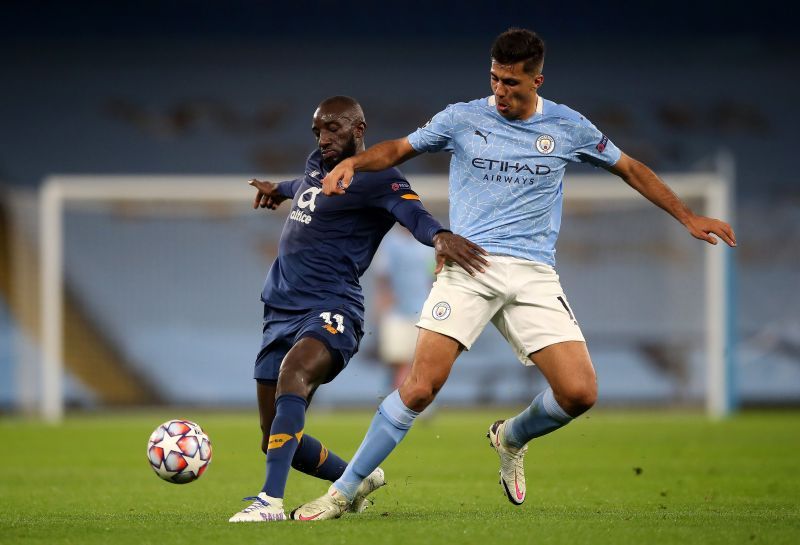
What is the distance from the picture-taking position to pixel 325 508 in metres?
5.52

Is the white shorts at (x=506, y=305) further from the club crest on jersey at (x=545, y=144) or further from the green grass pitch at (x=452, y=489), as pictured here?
the green grass pitch at (x=452, y=489)

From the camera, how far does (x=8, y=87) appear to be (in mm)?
20391

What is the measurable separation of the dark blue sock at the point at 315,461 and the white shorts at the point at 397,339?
7867 millimetres

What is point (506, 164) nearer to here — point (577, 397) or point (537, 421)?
point (577, 397)

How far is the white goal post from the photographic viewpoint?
49.2 ft

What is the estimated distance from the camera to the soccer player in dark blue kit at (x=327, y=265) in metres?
5.79

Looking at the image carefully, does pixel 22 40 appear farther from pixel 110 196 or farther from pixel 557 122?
pixel 557 122

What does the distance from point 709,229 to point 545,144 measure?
0.85 m

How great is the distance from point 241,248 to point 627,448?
24.7 ft

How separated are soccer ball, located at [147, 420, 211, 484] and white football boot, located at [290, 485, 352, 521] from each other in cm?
78

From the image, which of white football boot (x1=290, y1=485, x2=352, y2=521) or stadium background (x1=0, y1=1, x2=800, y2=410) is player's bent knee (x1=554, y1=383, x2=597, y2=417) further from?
stadium background (x1=0, y1=1, x2=800, y2=410)

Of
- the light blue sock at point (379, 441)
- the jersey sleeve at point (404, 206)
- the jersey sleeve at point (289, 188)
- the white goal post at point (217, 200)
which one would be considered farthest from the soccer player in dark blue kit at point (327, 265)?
the white goal post at point (217, 200)

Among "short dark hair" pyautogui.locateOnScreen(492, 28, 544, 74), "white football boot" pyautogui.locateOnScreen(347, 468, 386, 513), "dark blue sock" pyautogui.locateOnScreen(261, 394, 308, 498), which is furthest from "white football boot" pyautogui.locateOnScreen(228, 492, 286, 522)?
"short dark hair" pyautogui.locateOnScreen(492, 28, 544, 74)

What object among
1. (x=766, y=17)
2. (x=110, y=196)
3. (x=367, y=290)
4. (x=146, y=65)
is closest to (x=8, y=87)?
(x=146, y=65)
